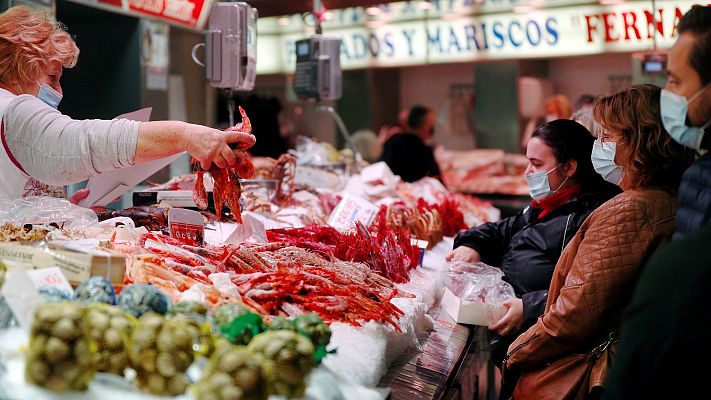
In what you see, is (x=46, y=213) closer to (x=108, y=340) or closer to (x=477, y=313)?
(x=108, y=340)

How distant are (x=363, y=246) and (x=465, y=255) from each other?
2.40 feet

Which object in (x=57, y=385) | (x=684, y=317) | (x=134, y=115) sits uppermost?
(x=134, y=115)

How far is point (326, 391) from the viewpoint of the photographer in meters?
1.82

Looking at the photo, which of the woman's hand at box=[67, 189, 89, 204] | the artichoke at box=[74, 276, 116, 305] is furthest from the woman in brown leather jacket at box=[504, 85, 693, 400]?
the woman's hand at box=[67, 189, 89, 204]

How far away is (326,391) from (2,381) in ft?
2.27

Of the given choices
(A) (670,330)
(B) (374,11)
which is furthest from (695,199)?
(B) (374,11)

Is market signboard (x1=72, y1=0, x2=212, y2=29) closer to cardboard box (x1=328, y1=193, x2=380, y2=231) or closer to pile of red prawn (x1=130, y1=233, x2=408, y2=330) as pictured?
cardboard box (x1=328, y1=193, x2=380, y2=231)

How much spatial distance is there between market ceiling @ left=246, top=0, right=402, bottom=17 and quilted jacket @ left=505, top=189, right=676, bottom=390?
403 cm

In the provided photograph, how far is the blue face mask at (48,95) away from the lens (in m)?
3.12

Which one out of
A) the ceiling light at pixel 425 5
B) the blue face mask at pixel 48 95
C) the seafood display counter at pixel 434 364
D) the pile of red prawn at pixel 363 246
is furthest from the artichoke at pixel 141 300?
the ceiling light at pixel 425 5

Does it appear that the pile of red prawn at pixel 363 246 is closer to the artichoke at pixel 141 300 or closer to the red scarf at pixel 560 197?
the red scarf at pixel 560 197

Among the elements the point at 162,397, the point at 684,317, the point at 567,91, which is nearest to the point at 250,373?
the point at 162,397

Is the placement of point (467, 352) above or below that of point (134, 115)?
below

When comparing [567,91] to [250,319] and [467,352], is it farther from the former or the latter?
[250,319]
